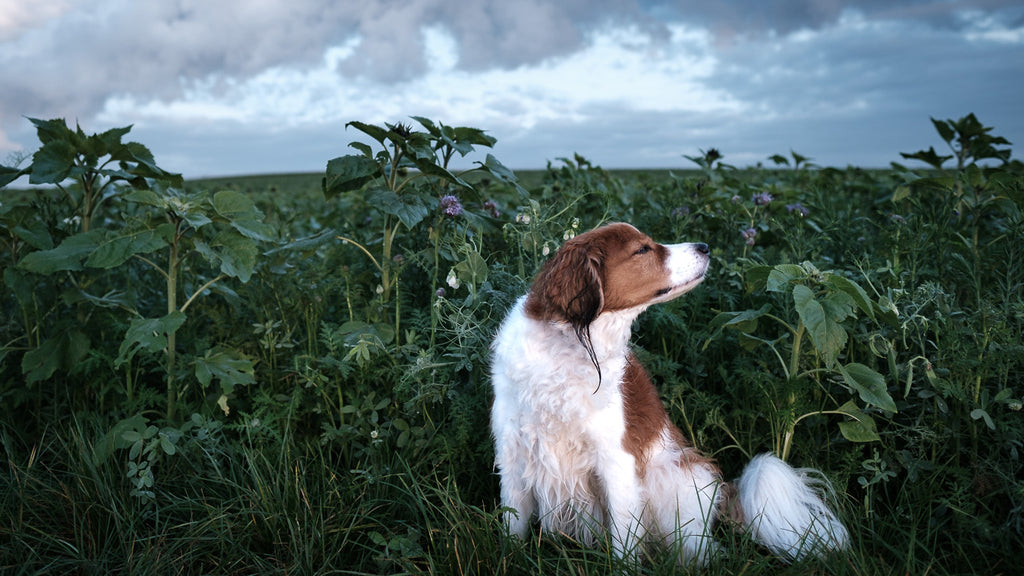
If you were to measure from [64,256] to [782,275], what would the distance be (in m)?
3.43

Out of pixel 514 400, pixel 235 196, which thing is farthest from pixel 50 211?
pixel 514 400

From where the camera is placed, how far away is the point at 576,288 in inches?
109

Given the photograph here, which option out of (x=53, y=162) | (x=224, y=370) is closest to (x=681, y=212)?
(x=224, y=370)

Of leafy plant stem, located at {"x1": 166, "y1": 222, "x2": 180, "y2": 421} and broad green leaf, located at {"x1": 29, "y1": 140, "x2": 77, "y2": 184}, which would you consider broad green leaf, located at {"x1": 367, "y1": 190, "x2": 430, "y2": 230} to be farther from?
broad green leaf, located at {"x1": 29, "y1": 140, "x2": 77, "y2": 184}

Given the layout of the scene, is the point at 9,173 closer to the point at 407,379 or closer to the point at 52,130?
the point at 52,130

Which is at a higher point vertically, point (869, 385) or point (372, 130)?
point (372, 130)

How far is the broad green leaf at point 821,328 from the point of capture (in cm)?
265

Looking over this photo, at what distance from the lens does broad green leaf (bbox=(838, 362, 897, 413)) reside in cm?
276

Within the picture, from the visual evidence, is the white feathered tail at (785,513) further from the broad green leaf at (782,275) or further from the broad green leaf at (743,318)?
the broad green leaf at (782,275)

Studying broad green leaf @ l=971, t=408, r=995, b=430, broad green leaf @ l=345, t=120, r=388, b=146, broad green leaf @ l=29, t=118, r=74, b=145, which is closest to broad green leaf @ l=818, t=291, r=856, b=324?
broad green leaf @ l=971, t=408, r=995, b=430

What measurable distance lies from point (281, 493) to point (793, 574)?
7.39ft

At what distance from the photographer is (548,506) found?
2992 millimetres

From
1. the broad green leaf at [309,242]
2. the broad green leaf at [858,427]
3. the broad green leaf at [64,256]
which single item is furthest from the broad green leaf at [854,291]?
the broad green leaf at [64,256]

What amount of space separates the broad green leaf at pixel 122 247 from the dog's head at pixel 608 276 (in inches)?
74.8
